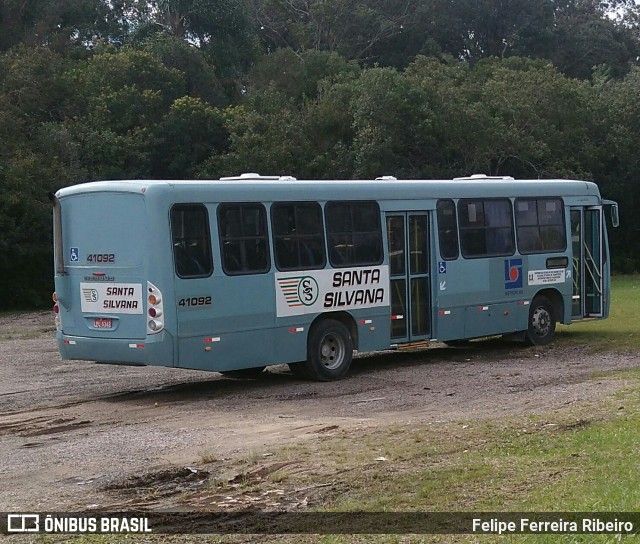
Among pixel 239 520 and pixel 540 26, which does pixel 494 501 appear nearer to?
pixel 239 520

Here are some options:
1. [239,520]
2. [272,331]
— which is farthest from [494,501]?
[272,331]

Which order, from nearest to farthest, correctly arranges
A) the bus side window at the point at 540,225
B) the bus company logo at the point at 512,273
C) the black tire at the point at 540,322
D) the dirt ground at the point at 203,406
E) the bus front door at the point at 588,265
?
the dirt ground at the point at 203,406, the bus company logo at the point at 512,273, the bus side window at the point at 540,225, the black tire at the point at 540,322, the bus front door at the point at 588,265

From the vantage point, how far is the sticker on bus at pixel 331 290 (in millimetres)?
16141

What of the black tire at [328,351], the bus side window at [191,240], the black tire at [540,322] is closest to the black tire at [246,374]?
the black tire at [328,351]

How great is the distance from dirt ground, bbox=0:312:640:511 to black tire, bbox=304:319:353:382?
28cm

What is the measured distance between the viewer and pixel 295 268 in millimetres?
16328

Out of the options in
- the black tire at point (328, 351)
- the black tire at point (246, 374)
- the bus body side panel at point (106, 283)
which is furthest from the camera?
the black tire at point (246, 374)

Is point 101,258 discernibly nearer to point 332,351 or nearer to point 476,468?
point 332,351

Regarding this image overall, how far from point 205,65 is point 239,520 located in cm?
4733

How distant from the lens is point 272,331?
52.1 feet

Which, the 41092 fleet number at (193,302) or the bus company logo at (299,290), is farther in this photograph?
the bus company logo at (299,290)

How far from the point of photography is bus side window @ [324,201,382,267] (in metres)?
16.9

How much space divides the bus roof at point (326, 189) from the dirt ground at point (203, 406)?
2.88 m

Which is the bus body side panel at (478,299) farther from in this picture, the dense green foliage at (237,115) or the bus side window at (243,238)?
the dense green foliage at (237,115)
